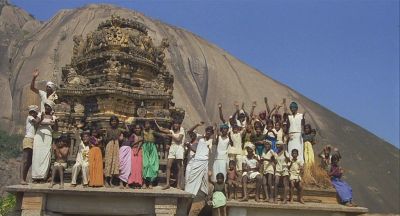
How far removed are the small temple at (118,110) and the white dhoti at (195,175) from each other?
2.51 feet

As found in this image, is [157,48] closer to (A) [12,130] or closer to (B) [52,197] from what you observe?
(B) [52,197]

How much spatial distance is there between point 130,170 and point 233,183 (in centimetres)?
203

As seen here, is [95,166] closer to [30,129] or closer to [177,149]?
[30,129]

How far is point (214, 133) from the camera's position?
36.3 ft

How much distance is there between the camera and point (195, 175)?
10156mm

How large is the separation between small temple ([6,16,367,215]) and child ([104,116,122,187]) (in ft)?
1.25

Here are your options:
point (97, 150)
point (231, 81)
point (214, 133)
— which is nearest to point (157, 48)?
point (214, 133)

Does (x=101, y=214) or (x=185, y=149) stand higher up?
(x=185, y=149)

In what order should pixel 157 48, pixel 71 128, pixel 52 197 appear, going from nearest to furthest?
pixel 52 197, pixel 71 128, pixel 157 48

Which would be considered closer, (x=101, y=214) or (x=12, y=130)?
(x=101, y=214)

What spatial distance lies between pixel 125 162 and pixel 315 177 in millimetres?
4135

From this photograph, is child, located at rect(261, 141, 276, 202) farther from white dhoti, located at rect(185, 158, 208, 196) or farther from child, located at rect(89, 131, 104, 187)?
child, located at rect(89, 131, 104, 187)

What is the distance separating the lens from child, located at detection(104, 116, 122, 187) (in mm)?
9438

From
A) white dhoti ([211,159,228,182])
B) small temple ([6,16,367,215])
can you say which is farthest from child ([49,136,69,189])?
white dhoti ([211,159,228,182])
